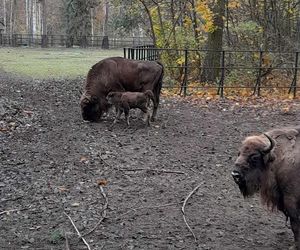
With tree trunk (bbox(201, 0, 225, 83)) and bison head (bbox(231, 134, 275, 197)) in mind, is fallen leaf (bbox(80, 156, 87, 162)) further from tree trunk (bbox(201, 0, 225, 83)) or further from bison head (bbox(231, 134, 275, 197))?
tree trunk (bbox(201, 0, 225, 83))

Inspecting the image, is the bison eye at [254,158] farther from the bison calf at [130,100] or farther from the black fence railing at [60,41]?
the black fence railing at [60,41]

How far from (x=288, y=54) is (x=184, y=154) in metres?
9.05

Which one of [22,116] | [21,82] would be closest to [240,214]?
[22,116]

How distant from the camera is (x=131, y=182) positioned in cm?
798

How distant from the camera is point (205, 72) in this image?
59.5ft

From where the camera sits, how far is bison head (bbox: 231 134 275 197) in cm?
554

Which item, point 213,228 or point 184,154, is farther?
point 184,154

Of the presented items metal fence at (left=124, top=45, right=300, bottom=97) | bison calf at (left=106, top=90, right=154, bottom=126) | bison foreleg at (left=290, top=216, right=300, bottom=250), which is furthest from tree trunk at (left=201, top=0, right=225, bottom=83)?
bison foreleg at (left=290, top=216, right=300, bottom=250)

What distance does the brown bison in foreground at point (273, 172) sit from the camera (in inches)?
215

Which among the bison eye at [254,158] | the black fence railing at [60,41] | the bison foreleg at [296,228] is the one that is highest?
the bison eye at [254,158]

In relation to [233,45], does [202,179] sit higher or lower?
lower

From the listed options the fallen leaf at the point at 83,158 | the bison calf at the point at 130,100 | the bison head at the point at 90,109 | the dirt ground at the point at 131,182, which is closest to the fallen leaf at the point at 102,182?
the dirt ground at the point at 131,182

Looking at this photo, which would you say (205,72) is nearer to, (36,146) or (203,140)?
(203,140)

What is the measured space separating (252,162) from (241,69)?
40.8 feet
